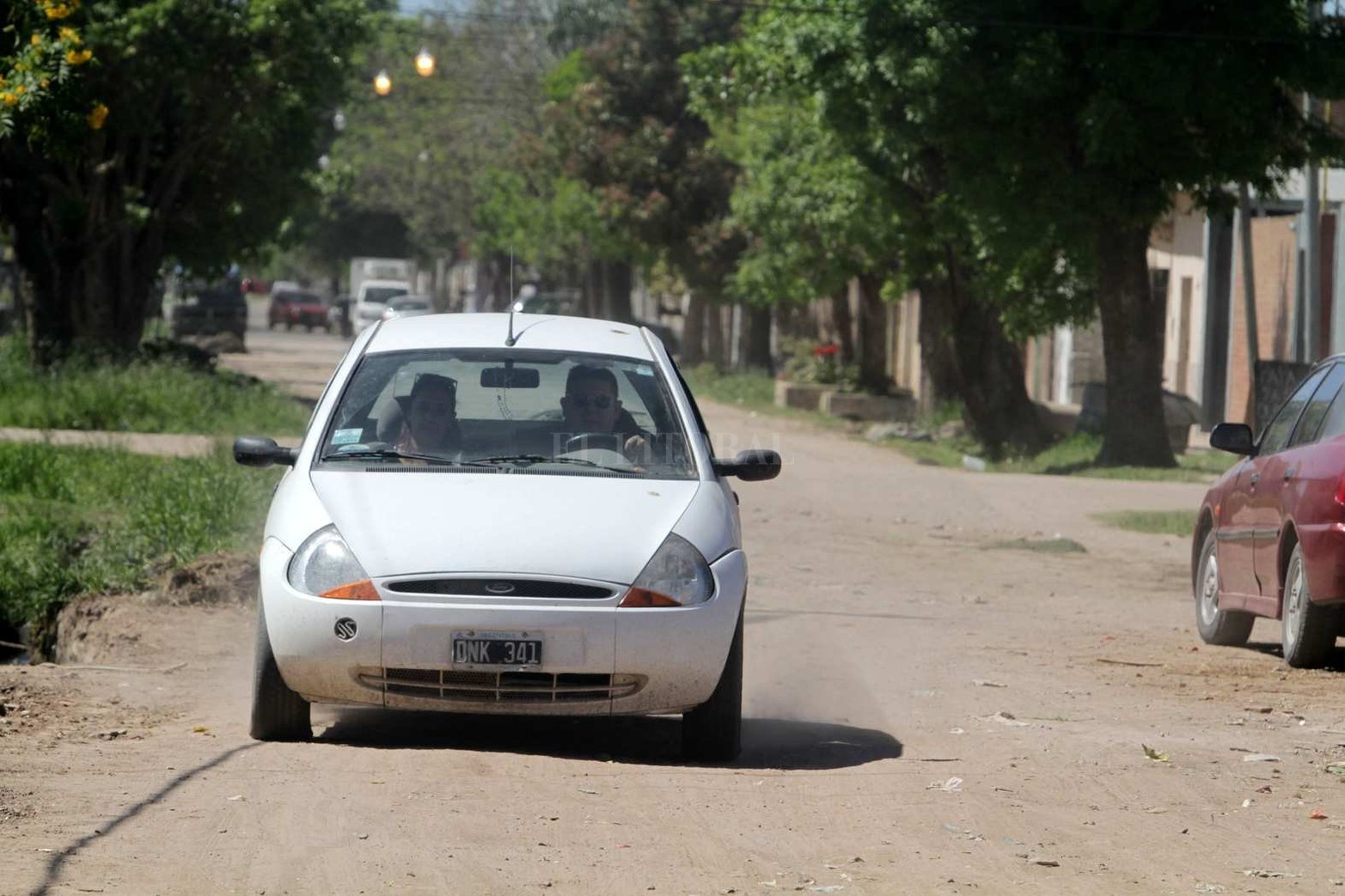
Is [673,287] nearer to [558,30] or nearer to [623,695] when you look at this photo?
[558,30]

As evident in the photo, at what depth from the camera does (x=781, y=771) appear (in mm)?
7133

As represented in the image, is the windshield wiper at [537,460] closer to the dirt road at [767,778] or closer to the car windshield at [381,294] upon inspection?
the dirt road at [767,778]

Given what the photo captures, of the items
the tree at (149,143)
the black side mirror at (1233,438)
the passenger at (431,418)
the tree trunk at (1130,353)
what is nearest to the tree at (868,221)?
the tree trunk at (1130,353)

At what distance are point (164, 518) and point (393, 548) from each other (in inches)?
252

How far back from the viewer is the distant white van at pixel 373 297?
63219mm

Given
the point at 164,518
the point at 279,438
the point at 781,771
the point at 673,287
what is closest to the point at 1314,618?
the point at 781,771

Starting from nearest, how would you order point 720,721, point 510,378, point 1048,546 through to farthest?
point 720,721, point 510,378, point 1048,546

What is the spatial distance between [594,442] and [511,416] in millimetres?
403

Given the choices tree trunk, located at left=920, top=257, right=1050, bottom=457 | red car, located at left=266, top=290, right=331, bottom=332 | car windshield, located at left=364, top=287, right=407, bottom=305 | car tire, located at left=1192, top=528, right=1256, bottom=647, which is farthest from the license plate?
red car, located at left=266, top=290, right=331, bottom=332

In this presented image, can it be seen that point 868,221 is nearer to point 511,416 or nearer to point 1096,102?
point 1096,102

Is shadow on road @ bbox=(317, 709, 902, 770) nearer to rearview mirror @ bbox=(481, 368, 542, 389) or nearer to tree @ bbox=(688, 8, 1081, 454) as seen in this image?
rearview mirror @ bbox=(481, 368, 542, 389)

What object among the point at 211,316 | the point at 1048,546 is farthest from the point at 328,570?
the point at 211,316

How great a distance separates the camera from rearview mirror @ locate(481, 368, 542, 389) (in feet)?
26.5

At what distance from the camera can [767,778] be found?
A: 688 centimetres
